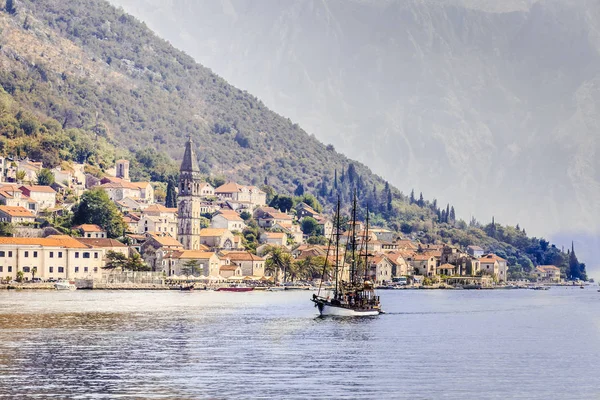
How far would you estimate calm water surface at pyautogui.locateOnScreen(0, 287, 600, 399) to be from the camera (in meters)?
61.0

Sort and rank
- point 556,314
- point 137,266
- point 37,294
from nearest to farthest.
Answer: point 556,314 → point 37,294 → point 137,266

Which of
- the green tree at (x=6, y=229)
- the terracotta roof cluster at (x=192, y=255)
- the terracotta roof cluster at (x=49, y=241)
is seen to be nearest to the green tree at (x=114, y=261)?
the terracotta roof cluster at (x=49, y=241)

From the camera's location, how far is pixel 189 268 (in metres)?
192

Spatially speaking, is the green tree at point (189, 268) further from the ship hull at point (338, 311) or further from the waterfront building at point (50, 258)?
the ship hull at point (338, 311)

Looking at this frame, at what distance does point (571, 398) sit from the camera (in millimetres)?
60156

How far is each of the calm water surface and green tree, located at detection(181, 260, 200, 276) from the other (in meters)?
66.4

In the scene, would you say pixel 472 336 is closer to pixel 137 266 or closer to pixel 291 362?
pixel 291 362

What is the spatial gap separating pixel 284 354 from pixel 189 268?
385ft

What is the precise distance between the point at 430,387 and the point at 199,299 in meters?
87.2

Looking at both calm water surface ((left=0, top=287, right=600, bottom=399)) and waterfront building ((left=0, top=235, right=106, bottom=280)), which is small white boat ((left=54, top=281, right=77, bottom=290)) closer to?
waterfront building ((left=0, top=235, right=106, bottom=280))

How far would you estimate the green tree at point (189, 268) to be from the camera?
192 meters

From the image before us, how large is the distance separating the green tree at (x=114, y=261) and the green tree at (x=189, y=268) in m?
12.7

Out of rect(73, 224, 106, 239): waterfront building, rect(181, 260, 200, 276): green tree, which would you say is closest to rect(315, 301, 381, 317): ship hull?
rect(181, 260, 200, 276): green tree

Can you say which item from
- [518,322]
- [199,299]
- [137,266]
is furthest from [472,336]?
[137,266]
